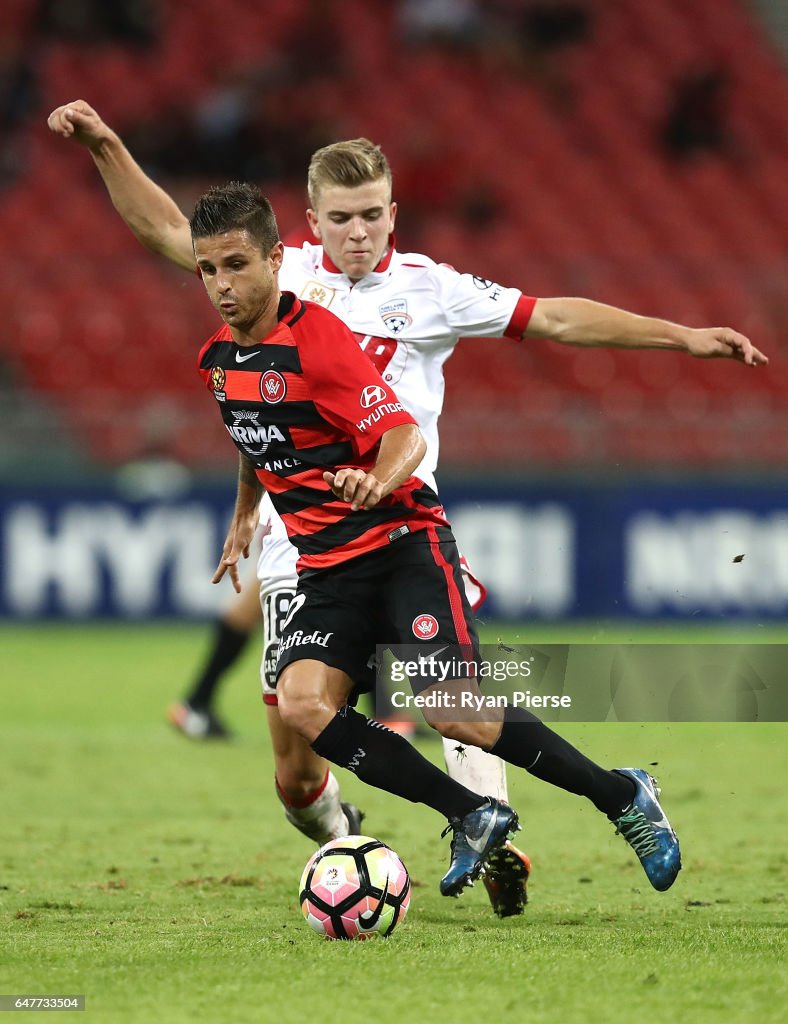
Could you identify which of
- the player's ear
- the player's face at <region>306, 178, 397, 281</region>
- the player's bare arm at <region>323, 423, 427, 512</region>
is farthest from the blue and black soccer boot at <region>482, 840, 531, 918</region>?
the player's ear

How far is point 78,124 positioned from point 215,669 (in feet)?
13.4

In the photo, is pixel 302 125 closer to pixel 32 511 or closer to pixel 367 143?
pixel 32 511

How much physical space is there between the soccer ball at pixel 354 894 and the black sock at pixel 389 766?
0.66 feet

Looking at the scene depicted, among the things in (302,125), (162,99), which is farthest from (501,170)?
(162,99)

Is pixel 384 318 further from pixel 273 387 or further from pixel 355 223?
pixel 273 387

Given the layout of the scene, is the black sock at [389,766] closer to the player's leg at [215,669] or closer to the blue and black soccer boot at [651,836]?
the blue and black soccer boot at [651,836]

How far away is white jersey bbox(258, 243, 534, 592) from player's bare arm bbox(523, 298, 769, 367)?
0.07 m

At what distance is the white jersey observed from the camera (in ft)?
16.1

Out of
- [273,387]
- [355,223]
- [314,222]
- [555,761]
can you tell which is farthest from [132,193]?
[555,761]

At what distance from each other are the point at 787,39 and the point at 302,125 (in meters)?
7.17

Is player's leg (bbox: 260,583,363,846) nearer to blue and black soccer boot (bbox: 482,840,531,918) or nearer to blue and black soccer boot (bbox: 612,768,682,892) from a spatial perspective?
blue and black soccer boot (bbox: 482,840,531,918)

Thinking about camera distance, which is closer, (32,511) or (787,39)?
(32,511)

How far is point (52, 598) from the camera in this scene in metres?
13.0

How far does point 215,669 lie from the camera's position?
28.3ft
